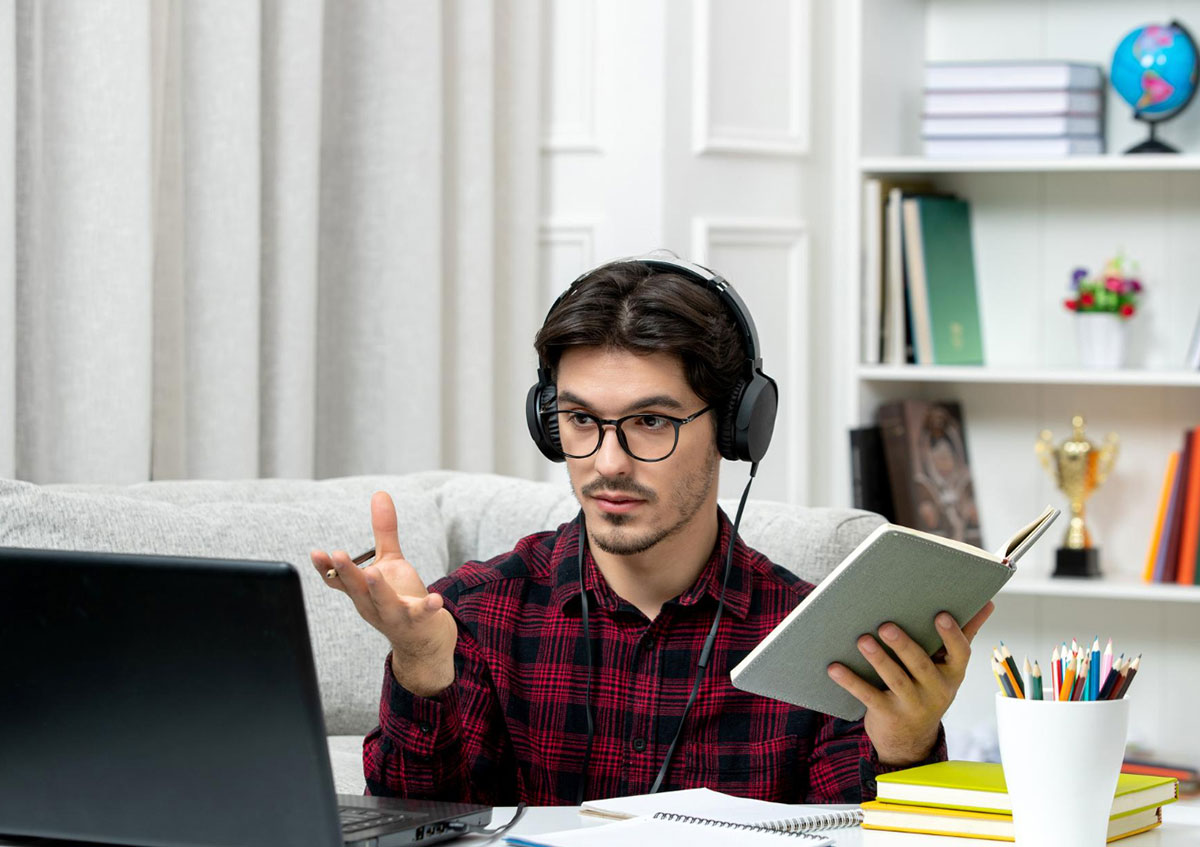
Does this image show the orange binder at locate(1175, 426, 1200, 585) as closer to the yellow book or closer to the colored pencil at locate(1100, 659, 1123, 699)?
the yellow book

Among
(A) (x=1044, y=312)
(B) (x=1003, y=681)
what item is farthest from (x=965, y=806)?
(A) (x=1044, y=312)

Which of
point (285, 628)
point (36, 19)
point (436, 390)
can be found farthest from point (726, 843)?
point (436, 390)

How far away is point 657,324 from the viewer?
1.33m

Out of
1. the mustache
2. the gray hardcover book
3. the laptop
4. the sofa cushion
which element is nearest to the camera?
the laptop

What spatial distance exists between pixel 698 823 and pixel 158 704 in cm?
34

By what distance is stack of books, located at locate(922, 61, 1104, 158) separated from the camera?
2660 mm

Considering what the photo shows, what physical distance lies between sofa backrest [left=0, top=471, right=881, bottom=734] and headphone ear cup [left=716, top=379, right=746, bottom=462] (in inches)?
12.2

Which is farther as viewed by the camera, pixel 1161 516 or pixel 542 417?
pixel 1161 516

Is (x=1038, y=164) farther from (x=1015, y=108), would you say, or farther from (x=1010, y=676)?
(x=1010, y=676)

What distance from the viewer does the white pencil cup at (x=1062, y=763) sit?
898 millimetres

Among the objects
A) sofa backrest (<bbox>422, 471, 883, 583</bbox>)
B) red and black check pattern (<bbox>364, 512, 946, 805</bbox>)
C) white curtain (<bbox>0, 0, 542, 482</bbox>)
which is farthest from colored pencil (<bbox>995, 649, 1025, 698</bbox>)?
white curtain (<bbox>0, 0, 542, 482</bbox>)

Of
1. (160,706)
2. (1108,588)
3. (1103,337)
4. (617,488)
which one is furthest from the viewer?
(1103,337)

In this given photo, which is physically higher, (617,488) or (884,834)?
(617,488)

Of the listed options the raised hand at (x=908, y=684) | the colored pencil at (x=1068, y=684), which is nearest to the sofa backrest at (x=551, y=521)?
the raised hand at (x=908, y=684)
